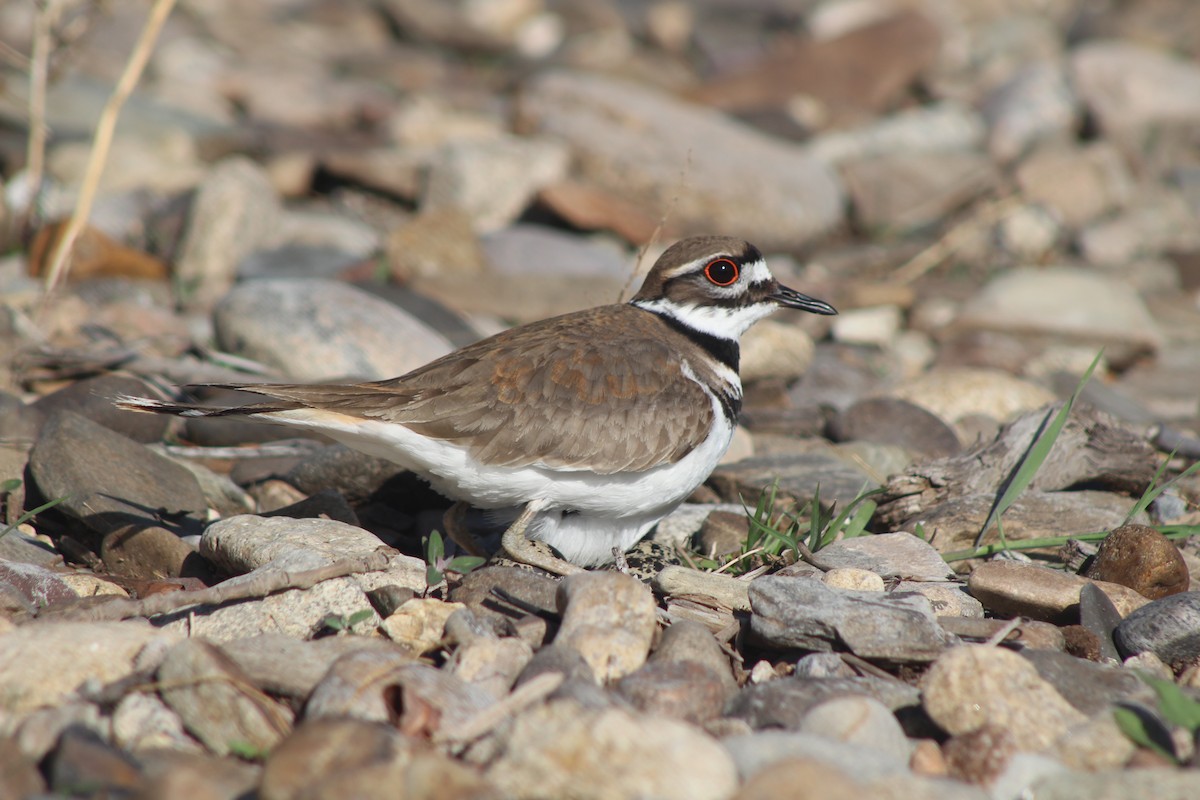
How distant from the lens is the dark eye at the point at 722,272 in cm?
532

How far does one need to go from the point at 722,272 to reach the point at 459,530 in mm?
1650

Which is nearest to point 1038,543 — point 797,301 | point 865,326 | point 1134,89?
point 797,301

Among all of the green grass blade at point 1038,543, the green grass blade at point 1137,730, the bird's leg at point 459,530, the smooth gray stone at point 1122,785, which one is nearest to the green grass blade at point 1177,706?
the green grass blade at point 1137,730

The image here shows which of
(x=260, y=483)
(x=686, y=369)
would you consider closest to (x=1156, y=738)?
(x=686, y=369)

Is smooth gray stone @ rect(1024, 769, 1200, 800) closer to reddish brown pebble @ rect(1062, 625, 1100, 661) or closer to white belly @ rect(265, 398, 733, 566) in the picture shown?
reddish brown pebble @ rect(1062, 625, 1100, 661)

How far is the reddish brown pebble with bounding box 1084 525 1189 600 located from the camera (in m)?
4.48

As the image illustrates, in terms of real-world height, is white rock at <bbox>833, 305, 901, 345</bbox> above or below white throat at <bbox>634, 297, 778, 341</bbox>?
below

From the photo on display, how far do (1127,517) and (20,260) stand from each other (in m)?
7.09

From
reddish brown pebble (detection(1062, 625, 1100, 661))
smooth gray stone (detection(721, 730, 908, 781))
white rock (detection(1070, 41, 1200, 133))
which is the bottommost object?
white rock (detection(1070, 41, 1200, 133))

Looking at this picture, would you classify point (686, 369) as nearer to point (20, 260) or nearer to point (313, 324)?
point (313, 324)

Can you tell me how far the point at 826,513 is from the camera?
498 cm

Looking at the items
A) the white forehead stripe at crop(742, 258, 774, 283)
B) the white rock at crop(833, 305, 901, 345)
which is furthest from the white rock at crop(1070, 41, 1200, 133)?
the white forehead stripe at crop(742, 258, 774, 283)

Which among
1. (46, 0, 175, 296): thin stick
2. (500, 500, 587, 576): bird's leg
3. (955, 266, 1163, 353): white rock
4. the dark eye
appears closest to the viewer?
(500, 500, 587, 576): bird's leg

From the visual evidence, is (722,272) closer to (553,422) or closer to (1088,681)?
(553,422)
